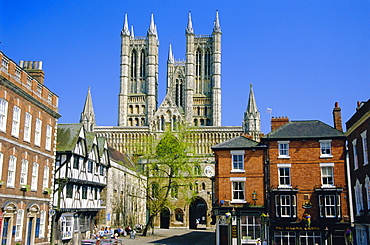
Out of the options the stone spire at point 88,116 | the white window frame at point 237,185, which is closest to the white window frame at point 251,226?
the white window frame at point 237,185

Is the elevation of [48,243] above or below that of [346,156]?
below

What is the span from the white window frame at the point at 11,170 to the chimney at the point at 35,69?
7.90 m

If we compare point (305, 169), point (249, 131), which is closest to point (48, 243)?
point (305, 169)

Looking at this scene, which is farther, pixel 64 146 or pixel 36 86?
pixel 64 146

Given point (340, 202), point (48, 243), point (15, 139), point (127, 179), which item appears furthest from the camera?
point (127, 179)

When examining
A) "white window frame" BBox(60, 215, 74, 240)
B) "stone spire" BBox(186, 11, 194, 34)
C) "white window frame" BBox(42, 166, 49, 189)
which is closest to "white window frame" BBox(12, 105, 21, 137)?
"white window frame" BBox(42, 166, 49, 189)

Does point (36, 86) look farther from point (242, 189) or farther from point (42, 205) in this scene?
point (242, 189)

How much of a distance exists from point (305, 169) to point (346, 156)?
2924mm

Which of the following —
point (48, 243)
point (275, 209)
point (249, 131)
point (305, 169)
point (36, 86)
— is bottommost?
point (48, 243)

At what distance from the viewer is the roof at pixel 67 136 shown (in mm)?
29922

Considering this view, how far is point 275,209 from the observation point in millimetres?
30328

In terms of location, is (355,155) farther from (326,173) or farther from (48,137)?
(48,137)

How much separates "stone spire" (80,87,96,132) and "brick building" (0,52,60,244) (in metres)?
67.0

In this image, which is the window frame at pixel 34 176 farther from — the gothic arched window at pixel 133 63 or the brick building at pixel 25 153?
the gothic arched window at pixel 133 63
